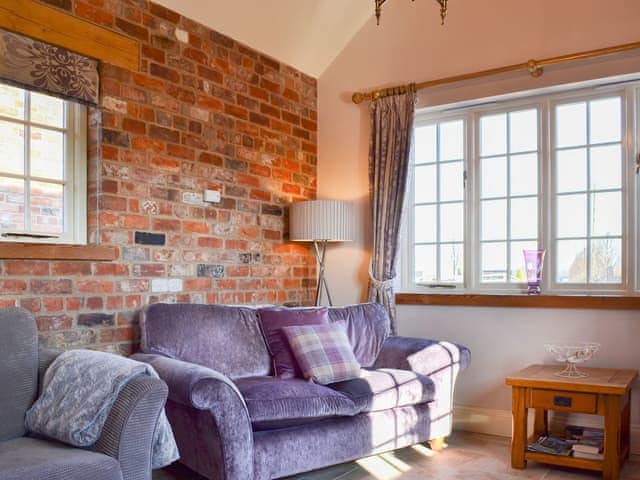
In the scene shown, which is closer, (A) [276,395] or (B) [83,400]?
(B) [83,400]

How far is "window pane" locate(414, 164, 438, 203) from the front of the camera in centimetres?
424

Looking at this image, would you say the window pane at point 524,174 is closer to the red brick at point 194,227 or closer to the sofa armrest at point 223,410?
the red brick at point 194,227

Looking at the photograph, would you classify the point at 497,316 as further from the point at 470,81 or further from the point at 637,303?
the point at 470,81

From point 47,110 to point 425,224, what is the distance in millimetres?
2539

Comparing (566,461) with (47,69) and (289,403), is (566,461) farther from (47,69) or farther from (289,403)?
(47,69)

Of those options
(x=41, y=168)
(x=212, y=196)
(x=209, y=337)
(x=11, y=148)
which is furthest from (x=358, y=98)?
(x=11, y=148)

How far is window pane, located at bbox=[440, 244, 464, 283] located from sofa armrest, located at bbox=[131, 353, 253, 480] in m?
2.09

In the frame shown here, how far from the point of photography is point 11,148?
282 centimetres

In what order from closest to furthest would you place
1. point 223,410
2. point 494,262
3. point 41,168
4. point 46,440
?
1. point 46,440
2. point 223,410
3. point 41,168
4. point 494,262

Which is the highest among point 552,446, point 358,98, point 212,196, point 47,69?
point 358,98

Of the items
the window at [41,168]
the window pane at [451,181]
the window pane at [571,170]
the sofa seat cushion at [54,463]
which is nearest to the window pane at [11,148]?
the window at [41,168]

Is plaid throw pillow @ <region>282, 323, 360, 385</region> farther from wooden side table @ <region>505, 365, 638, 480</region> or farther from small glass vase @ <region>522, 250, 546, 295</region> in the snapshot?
small glass vase @ <region>522, 250, 546, 295</region>

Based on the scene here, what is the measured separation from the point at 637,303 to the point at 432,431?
1362mm

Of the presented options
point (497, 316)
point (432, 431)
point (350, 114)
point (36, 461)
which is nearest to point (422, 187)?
point (350, 114)
